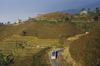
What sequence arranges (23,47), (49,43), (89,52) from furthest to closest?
(49,43) < (23,47) < (89,52)

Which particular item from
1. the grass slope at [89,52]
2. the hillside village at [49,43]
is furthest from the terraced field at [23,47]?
the grass slope at [89,52]

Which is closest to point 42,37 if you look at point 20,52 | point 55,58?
point 20,52

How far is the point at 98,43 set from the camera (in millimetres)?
17969

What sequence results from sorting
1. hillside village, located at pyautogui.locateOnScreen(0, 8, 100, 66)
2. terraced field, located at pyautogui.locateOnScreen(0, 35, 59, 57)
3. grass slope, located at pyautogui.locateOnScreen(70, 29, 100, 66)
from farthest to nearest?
terraced field, located at pyautogui.locateOnScreen(0, 35, 59, 57) → hillside village, located at pyautogui.locateOnScreen(0, 8, 100, 66) → grass slope, located at pyautogui.locateOnScreen(70, 29, 100, 66)

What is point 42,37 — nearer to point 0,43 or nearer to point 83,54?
point 0,43

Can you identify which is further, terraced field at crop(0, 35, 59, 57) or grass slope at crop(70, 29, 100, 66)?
terraced field at crop(0, 35, 59, 57)

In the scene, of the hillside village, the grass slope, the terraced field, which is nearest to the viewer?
the grass slope

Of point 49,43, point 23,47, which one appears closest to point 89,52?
point 49,43

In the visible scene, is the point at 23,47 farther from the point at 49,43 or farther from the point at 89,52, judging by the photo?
the point at 89,52

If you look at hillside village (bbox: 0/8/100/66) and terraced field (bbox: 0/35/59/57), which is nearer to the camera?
hillside village (bbox: 0/8/100/66)

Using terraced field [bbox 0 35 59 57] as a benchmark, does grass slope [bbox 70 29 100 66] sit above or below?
above

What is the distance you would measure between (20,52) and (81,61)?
85.4 ft

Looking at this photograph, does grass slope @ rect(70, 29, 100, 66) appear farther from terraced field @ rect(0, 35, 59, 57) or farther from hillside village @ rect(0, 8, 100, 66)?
terraced field @ rect(0, 35, 59, 57)

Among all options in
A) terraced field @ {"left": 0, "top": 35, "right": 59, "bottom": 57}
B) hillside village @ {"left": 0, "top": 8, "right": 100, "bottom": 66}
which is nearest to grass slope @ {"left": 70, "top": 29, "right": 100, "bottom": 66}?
hillside village @ {"left": 0, "top": 8, "right": 100, "bottom": 66}
